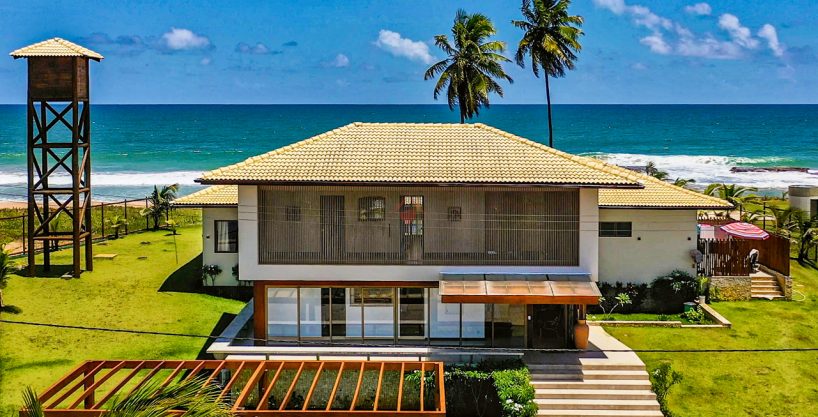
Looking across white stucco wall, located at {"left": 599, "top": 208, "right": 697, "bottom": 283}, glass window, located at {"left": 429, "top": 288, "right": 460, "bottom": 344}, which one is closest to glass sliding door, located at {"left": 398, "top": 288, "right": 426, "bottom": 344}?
glass window, located at {"left": 429, "top": 288, "right": 460, "bottom": 344}

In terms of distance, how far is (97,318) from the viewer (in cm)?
2681

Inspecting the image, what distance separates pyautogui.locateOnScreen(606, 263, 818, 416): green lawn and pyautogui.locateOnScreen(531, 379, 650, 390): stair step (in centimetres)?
91

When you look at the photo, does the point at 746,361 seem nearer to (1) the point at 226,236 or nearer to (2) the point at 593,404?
(2) the point at 593,404

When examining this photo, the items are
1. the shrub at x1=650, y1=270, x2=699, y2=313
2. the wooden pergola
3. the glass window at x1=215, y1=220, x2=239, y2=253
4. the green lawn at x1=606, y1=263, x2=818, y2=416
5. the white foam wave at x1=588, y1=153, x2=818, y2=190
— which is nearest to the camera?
the wooden pergola

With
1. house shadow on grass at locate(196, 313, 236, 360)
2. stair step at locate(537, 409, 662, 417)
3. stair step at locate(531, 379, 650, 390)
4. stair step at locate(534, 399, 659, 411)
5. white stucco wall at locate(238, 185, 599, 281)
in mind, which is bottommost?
stair step at locate(537, 409, 662, 417)

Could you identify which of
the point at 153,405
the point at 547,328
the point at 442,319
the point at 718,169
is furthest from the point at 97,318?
the point at 718,169

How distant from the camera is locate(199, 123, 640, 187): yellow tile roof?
24109 millimetres

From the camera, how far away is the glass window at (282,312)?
981 inches

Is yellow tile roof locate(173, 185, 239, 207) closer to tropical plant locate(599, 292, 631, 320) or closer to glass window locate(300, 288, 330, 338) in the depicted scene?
glass window locate(300, 288, 330, 338)

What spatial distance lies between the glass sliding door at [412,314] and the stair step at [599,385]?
13.2 feet

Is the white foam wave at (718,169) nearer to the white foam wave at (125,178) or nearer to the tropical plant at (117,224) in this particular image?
the white foam wave at (125,178)

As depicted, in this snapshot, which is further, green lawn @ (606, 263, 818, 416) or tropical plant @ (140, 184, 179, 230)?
tropical plant @ (140, 184, 179, 230)

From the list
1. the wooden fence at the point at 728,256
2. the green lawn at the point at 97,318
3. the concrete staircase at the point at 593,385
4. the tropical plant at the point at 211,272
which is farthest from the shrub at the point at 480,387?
the wooden fence at the point at 728,256

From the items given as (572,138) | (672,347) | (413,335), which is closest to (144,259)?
(413,335)
